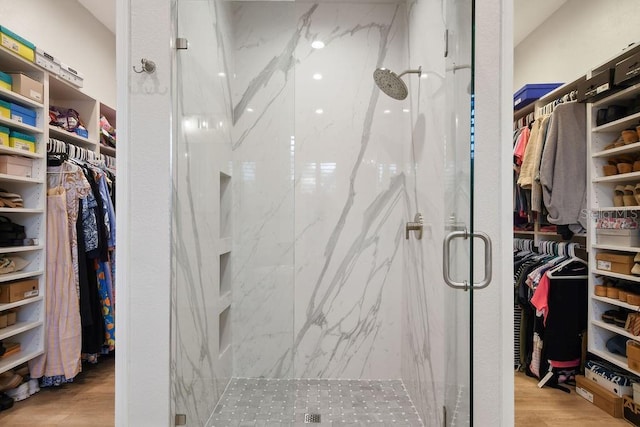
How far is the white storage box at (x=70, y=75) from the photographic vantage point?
276cm

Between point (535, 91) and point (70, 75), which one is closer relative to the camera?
point (70, 75)

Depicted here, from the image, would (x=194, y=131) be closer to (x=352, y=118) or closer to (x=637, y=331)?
(x=352, y=118)

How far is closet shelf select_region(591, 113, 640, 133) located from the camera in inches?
90.4

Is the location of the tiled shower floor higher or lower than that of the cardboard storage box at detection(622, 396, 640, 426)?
higher

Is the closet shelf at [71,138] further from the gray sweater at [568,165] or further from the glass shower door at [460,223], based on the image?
the gray sweater at [568,165]

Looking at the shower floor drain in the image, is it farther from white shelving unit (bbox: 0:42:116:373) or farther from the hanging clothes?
white shelving unit (bbox: 0:42:116:373)

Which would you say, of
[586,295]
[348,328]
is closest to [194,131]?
[348,328]

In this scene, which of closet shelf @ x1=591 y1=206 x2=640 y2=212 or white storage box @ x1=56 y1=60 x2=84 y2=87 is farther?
white storage box @ x1=56 y1=60 x2=84 y2=87

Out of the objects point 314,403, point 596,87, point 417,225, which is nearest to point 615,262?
point 596,87

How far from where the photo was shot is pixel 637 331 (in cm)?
223

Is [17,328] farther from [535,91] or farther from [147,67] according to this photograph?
[535,91]

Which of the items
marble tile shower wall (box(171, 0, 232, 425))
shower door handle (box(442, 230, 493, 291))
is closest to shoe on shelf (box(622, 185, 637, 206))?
shower door handle (box(442, 230, 493, 291))

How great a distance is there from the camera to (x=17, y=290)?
2396 millimetres

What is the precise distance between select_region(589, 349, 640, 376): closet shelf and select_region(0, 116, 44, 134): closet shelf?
3688 mm
